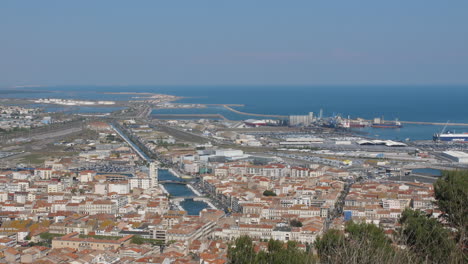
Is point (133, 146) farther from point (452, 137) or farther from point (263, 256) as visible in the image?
point (263, 256)

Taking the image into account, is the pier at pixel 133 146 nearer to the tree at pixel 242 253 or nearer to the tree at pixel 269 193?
the tree at pixel 269 193

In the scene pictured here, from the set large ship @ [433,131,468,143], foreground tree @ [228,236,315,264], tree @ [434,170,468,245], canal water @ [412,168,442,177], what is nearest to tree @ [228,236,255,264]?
foreground tree @ [228,236,315,264]

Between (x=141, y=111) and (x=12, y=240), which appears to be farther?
(x=141, y=111)

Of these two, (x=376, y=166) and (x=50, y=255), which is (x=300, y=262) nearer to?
(x=50, y=255)

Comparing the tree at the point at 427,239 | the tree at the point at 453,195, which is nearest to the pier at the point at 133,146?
the tree at the point at 453,195

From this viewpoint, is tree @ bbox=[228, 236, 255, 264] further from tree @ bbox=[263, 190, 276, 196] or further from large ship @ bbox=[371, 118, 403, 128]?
large ship @ bbox=[371, 118, 403, 128]

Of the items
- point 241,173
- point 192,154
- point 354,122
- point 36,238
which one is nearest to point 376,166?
point 241,173
